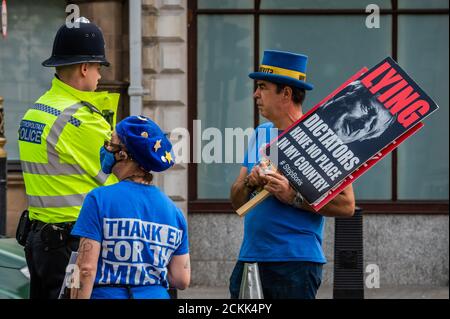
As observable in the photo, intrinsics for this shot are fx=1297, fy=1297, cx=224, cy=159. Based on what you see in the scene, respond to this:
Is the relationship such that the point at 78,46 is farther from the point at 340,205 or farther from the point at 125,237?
the point at 125,237

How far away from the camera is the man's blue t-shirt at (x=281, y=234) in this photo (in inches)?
237

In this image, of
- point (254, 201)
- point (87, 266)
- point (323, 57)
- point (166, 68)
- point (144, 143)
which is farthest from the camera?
point (323, 57)

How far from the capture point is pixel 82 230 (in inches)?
192

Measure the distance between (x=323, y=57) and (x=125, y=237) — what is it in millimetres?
9147

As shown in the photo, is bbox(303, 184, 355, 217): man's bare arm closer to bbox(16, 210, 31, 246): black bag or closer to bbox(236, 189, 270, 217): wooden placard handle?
bbox(236, 189, 270, 217): wooden placard handle

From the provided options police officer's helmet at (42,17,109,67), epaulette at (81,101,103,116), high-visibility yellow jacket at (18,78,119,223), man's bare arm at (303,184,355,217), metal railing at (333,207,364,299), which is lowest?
metal railing at (333,207,364,299)

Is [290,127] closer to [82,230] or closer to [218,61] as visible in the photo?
[82,230]

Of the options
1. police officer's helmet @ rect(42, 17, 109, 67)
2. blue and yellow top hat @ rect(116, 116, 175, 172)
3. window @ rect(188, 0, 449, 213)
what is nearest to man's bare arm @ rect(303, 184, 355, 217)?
blue and yellow top hat @ rect(116, 116, 175, 172)

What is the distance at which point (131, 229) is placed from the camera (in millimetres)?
4891

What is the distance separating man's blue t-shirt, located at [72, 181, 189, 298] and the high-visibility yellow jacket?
3.92ft

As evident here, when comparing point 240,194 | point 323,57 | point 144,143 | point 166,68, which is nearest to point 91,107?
point 240,194

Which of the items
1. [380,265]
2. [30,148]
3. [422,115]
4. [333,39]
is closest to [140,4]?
[333,39]

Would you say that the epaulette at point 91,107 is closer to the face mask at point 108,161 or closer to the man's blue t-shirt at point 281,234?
the man's blue t-shirt at point 281,234

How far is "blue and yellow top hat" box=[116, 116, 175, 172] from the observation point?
5.05 metres
